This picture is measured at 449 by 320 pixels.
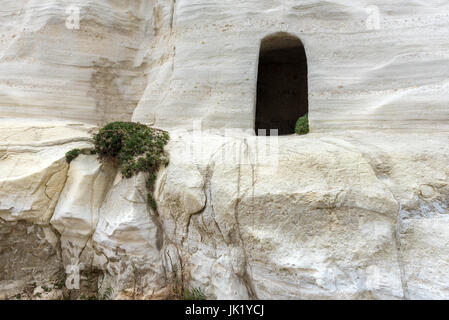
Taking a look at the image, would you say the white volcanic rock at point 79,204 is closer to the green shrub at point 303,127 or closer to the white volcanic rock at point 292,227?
the white volcanic rock at point 292,227

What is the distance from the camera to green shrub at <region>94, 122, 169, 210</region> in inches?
207

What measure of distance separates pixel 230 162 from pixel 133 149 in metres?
2.12

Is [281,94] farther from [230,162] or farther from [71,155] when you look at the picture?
[71,155]

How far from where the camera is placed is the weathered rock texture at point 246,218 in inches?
147

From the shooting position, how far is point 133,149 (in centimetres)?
550

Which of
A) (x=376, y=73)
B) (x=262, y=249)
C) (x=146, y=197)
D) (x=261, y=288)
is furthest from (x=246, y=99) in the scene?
(x=261, y=288)

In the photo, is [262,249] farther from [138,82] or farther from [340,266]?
[138,82]

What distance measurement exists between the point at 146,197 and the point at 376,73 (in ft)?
18.2

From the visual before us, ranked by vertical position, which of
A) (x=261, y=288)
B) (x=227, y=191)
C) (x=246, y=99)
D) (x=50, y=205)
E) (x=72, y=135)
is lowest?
(x=261, y=288)

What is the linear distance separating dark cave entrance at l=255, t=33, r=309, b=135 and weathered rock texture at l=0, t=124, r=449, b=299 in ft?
15.9

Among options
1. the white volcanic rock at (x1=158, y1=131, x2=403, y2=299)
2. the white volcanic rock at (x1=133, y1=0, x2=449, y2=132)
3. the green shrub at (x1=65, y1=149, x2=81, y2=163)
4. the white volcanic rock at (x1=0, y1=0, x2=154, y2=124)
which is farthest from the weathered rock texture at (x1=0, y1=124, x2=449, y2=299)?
the white volcanic rock at (x1=0, y1=0, x2=154, y2=124)

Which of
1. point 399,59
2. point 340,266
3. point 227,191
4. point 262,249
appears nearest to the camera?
point 340,266

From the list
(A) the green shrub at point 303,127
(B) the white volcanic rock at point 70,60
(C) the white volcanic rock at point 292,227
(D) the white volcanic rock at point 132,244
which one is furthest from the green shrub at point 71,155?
(A) the green shrub at point 303,127

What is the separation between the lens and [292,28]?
673 centimetres
